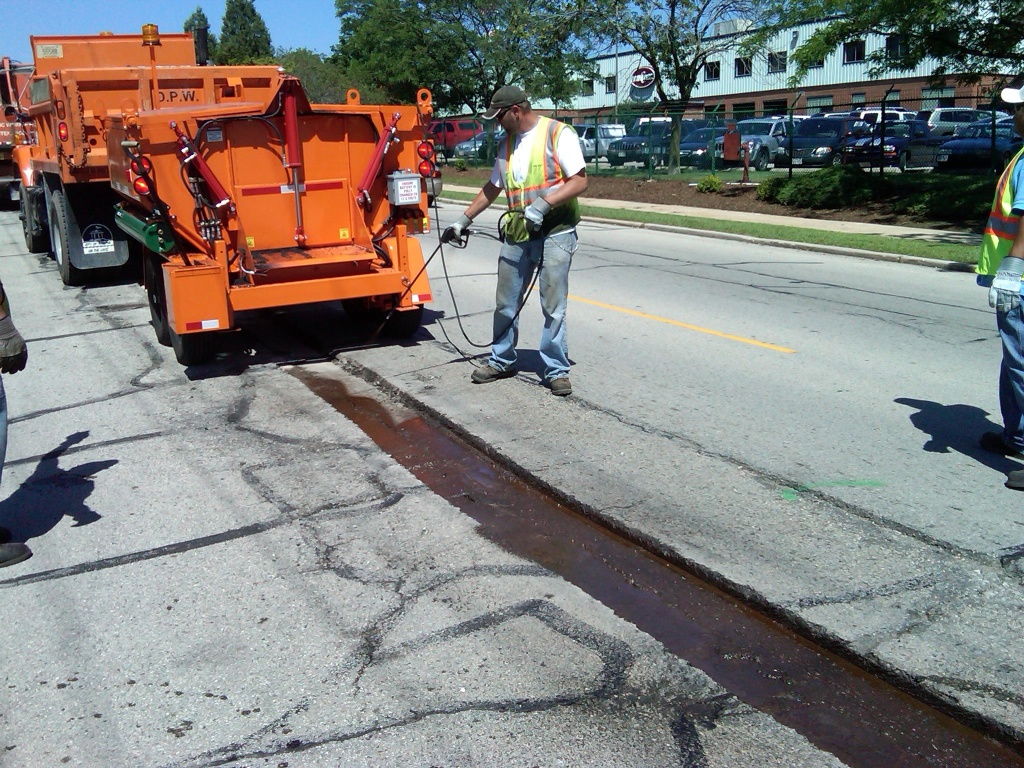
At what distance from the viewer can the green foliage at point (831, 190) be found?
813 inches

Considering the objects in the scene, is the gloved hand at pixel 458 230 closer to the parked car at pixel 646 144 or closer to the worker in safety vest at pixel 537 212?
the worker in safety vest at pixel 537 212

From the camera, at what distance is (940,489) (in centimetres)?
518

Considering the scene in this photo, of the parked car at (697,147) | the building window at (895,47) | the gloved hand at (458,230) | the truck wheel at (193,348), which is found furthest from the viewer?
the parked car at (697,147)

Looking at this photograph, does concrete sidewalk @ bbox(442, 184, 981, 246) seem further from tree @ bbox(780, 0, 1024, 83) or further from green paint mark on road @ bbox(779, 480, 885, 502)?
green paint mark on road @ bbox(779, 480, 885, 502)

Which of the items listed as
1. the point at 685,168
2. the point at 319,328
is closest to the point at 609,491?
the point at 319,328

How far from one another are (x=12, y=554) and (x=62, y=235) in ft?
29.4

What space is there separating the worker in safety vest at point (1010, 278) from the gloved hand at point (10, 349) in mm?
4769

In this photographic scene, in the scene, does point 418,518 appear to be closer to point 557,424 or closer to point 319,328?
point 557,424

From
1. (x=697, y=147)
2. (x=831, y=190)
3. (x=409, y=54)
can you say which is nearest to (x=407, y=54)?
(x=409, y=54)

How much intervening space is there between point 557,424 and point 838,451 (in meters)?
1.72

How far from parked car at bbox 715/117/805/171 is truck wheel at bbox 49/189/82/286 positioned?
2198 centimetres

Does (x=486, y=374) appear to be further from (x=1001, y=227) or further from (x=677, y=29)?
(x=677, y=29)

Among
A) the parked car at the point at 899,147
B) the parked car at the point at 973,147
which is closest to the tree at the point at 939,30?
the parked car at the point at 973,147

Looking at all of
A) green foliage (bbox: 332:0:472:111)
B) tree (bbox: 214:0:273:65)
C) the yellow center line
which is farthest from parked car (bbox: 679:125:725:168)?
tree (bbox: 214:0:273:65)
